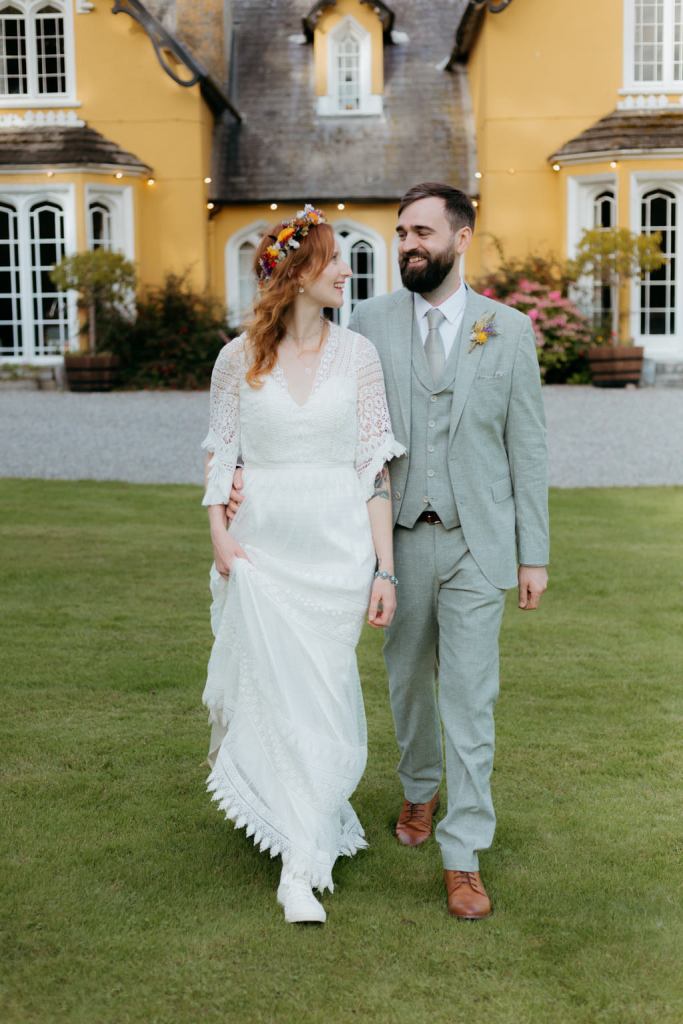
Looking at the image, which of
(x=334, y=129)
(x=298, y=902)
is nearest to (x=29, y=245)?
(x=334, y=129)

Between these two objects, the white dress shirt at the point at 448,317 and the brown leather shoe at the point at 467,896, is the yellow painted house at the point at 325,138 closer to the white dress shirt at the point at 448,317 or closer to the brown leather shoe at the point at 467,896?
the white dress shirt at the point at 448,317

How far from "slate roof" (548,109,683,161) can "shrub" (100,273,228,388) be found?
6.02 m

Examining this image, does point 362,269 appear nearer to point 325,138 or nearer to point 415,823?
point 325,138

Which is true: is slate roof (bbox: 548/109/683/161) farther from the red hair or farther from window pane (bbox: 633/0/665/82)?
the red hair

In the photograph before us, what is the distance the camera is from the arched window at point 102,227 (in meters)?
21.8

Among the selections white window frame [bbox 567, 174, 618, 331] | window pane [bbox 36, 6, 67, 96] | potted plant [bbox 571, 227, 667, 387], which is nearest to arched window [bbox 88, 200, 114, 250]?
window pane [bbox 36, 6, 67, 96]

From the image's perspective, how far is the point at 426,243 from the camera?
3.91 meters

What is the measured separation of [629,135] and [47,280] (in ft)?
30.2

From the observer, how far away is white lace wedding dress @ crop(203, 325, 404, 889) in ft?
12.8

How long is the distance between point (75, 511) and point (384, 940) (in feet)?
24.5

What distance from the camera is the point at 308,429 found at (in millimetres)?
3930

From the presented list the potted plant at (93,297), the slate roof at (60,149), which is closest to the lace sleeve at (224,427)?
the potted plant at (93,297)

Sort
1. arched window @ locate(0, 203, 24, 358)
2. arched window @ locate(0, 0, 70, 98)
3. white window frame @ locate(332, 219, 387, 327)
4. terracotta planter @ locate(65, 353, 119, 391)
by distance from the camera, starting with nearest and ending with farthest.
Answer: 1. terracotta planter @ locate(65, 353, 119, 391)
2. arched window @ locate(0, 203, 24, 358)
3. arched window @ locate(0, 0, 70, 98)
4. white window frame @ locate(332, 219, 387, 327)

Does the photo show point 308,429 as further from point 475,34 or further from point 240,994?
point 475,34
